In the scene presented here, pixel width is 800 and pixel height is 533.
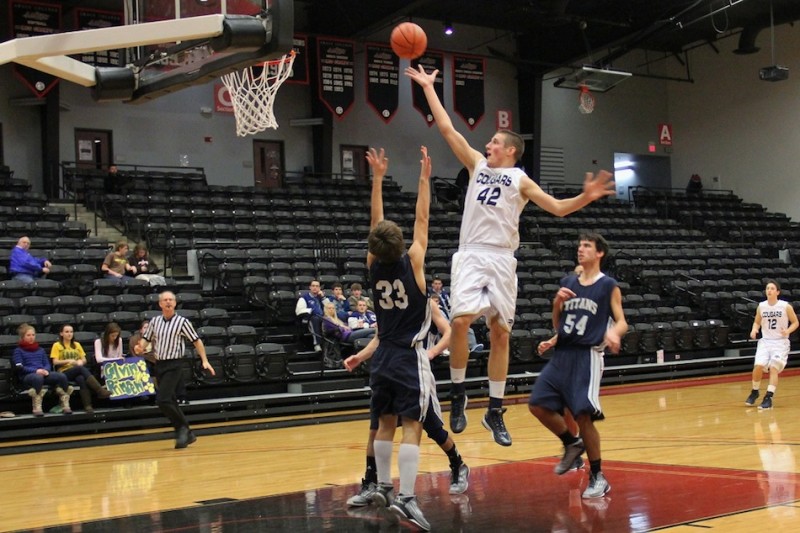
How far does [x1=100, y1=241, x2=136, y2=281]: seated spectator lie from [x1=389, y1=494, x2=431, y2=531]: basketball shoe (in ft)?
32.6

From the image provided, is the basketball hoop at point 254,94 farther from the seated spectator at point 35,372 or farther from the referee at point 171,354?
the seated spectator at point 35,372

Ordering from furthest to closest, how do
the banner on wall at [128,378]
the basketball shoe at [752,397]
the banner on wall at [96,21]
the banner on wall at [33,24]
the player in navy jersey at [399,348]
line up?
the banner on wall at [33,24], the banner on wall at [96,21], the basketball shoe at [752,397], the banner on wall at [128,378], the player in navy jersey at [399,348]

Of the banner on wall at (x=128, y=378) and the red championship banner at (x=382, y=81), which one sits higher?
the red championship banner at (x=382, y=81)

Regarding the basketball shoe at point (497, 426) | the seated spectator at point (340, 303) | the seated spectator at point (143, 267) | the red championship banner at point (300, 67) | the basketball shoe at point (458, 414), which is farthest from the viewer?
the red championship banner at point (300, 67)

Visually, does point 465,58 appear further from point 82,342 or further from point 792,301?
point 82,342

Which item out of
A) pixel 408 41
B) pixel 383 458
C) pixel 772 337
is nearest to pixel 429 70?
pixel 772 337

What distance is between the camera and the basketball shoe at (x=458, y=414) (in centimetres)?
633

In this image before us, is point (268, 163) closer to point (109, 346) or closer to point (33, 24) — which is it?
point (33, 24)

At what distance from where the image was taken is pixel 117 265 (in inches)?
583

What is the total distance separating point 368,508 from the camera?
6.35m

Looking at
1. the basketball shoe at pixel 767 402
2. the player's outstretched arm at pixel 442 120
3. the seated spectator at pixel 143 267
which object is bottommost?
the basketball shoe at pixel 767 402

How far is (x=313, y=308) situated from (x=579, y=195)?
961 cm

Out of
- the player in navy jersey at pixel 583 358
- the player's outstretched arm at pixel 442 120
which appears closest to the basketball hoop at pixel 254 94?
the player's outstretched arm at pixel 442 120

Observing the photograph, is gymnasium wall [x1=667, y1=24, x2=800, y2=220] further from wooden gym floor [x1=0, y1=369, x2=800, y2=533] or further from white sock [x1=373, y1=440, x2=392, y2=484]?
white sock [x1=373, y1=440, x2=392, y2=484]
